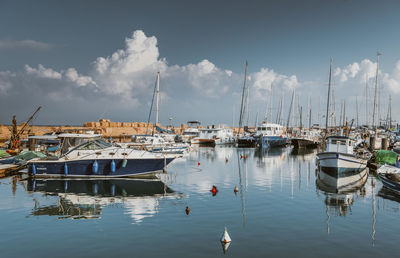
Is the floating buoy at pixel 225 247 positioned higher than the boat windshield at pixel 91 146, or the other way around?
the boat windshield at pixel 91 146

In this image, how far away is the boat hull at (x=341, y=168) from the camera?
23.1 metres

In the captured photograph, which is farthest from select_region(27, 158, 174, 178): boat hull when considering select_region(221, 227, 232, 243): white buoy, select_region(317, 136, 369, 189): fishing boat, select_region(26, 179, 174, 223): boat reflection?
select_region(317, 136, 369, 189): fishing boat

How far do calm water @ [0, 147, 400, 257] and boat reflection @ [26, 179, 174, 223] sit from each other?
53 mm

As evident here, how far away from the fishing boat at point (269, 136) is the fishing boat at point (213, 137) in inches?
452

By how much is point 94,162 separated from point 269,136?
44.1 meters

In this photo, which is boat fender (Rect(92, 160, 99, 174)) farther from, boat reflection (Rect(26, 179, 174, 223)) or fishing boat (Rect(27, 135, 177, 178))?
boat reflection (Rect(26, 179, 174, 223))

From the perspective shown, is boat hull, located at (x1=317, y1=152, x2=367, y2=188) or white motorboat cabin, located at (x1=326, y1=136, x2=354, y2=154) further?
white motorboat cabin, located at (x1=326, y1=136, x2=354, y2=154)

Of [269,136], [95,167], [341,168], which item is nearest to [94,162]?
[95,167]

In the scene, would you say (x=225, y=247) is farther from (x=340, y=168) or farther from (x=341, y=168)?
(x=341, y=168)

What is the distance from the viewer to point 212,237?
10.7 metres

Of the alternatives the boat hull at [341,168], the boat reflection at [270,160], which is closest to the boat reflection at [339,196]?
the boat hull at [341,168]

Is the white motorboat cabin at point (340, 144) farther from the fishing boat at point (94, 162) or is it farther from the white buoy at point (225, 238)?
the white buoy at point (225, 238)

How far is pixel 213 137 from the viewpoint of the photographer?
7212 cm

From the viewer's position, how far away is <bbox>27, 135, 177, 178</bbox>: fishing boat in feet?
72.6
